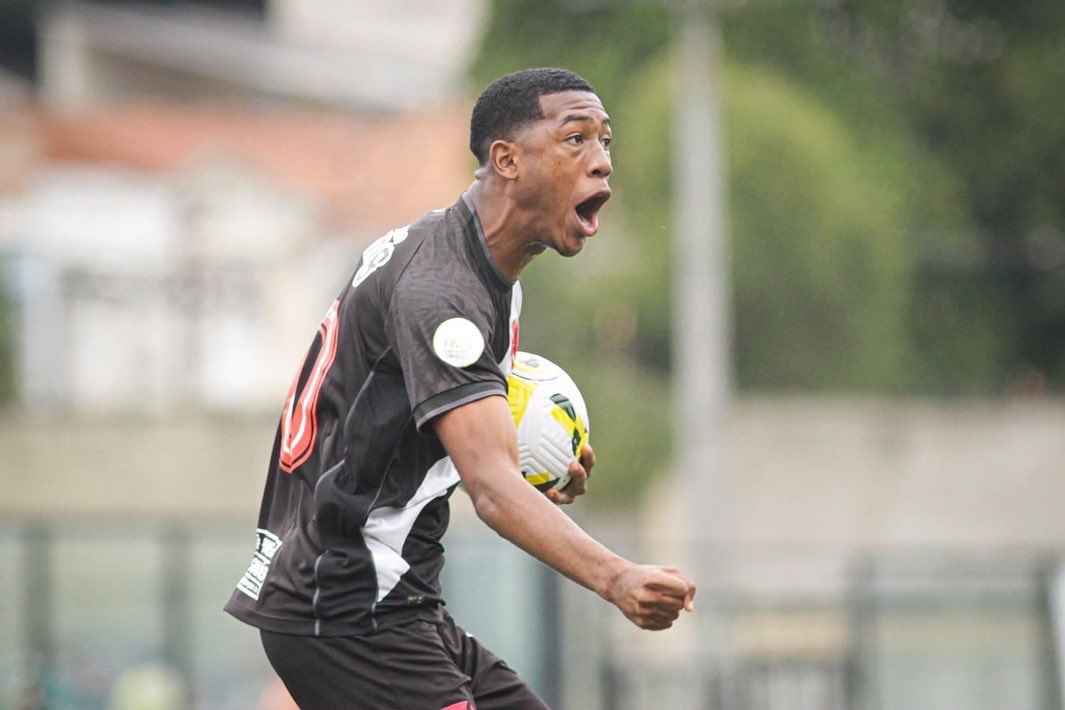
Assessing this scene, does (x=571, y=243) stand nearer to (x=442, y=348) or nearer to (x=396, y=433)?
(x=442, y=348)

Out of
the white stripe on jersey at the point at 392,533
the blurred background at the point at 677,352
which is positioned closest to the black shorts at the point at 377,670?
the white stripe on jersey at the point at 392,533

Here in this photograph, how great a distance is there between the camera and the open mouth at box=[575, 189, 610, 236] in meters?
4.88

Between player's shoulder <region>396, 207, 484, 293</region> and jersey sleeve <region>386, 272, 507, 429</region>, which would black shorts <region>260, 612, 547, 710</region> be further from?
player's shoulder <region>396, 207, 484, 293</region>

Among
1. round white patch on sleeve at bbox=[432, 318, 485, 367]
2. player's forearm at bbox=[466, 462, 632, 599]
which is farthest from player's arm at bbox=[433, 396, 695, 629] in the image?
round white patch on sleeve at bbox=[432, 318, 485, 367]

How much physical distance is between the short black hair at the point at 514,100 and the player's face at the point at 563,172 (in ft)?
0.10

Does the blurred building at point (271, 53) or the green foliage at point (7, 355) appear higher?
the blurred building at point (271, 53)

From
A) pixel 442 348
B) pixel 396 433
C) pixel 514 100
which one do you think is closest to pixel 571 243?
pixel 514 100

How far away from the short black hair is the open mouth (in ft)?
0.82

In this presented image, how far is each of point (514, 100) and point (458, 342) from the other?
72cm

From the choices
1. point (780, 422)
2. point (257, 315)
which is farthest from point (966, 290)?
point (257, 315)

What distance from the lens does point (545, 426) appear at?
5.38m

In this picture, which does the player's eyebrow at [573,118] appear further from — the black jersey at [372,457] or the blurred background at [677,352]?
the blurred background at [677,352]

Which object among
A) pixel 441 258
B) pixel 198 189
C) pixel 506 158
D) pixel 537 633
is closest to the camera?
pixel 441 258

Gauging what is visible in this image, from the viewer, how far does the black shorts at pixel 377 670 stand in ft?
16.0
